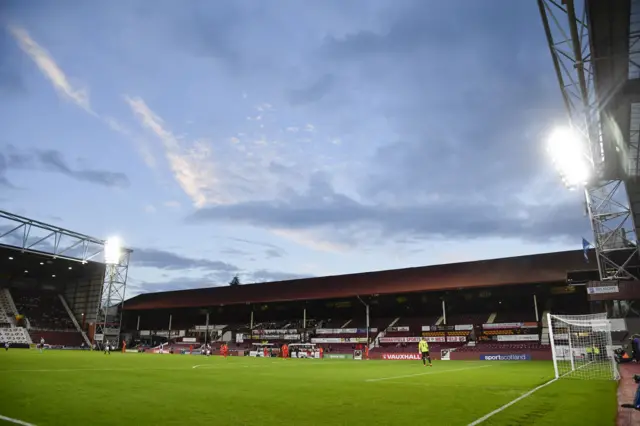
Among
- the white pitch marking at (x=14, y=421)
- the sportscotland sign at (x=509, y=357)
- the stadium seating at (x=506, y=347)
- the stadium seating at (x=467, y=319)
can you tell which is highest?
the stadium seating at (x=467, y=319)

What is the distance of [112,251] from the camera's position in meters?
56.2

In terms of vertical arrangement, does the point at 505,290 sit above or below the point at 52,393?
above

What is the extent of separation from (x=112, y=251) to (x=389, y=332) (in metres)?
36.5

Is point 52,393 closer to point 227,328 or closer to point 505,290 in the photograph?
point 505,290

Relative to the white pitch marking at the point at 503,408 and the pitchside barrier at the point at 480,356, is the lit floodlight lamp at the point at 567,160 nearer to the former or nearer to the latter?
the white pitch marking at the point at 503,408

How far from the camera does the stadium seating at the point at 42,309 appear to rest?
60.5 m

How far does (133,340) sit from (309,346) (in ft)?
112

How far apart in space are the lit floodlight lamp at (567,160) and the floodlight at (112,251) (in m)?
A: 49.2

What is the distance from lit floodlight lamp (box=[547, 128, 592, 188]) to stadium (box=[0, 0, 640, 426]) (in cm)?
12

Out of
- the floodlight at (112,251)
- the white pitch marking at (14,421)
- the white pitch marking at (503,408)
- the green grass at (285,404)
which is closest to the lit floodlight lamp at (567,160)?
the green grass at (285,404)

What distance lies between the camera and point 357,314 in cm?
5600

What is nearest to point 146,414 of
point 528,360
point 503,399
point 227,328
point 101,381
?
point 101,381

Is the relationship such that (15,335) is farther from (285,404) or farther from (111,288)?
(285,404)

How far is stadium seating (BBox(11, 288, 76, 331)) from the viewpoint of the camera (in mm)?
60453
